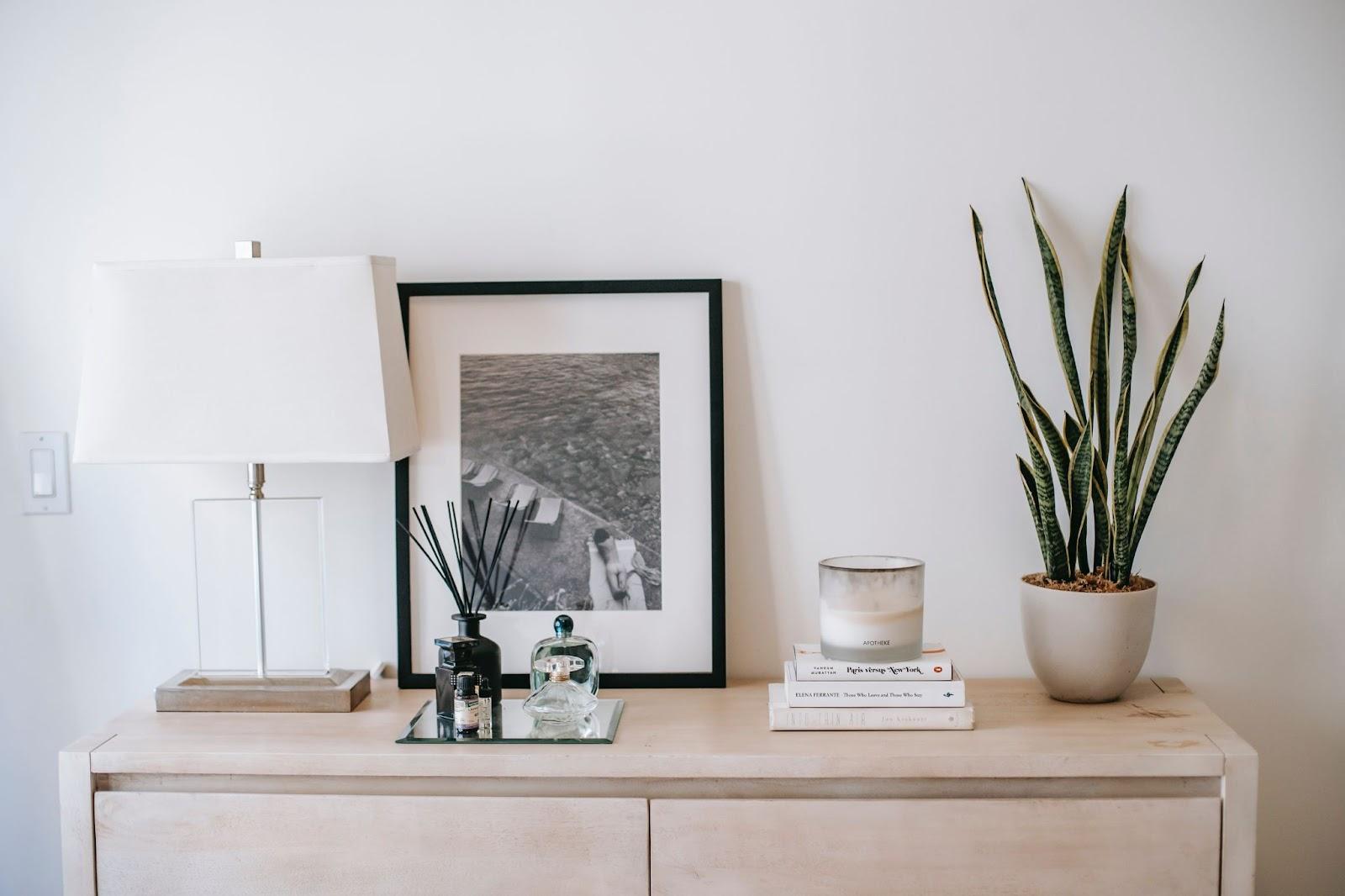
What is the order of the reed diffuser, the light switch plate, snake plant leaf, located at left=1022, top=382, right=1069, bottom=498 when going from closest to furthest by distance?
1. snake plant leaf, located at left=1022, top=382, right=1069, bottom=498
2. the reed diffuser
3. the light switch plate

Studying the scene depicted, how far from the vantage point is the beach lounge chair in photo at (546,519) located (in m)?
1.55

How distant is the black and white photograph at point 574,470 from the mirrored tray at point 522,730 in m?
0.20

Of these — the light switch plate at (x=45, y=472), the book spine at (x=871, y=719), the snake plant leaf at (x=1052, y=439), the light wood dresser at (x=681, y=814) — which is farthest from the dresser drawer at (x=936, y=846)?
the light switch plate at (x=45, y=472)

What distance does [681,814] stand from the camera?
49.1 inches

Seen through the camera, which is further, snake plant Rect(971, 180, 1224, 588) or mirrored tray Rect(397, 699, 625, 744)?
snake plant Rect(971, 180, 1224, 588)

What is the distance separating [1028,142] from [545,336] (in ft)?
2.58

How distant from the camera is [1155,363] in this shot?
1.49 meters

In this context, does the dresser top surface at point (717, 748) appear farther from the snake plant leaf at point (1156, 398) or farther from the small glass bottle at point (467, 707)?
the snake plant leaf at point (1156, 398)

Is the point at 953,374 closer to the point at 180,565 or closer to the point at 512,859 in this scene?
the point at 512,859

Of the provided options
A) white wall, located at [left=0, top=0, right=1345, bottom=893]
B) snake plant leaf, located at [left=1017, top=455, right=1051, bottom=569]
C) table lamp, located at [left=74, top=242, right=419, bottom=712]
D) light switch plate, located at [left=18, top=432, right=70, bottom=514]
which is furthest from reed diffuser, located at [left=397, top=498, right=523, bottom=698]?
snake plant leaf, located at [left=1017, top=455, right=1051, bottom=569]

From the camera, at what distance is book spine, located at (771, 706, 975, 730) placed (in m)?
1.31

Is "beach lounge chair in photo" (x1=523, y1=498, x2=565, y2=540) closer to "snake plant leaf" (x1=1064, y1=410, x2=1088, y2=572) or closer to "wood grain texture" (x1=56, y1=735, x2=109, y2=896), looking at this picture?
"wood grain texture" (x1=56, y1=735, x2=109, y2=896)

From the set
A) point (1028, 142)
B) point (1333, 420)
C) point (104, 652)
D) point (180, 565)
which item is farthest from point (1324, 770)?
point (104, 652)

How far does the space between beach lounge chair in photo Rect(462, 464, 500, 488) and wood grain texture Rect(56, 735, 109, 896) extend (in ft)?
2.00
